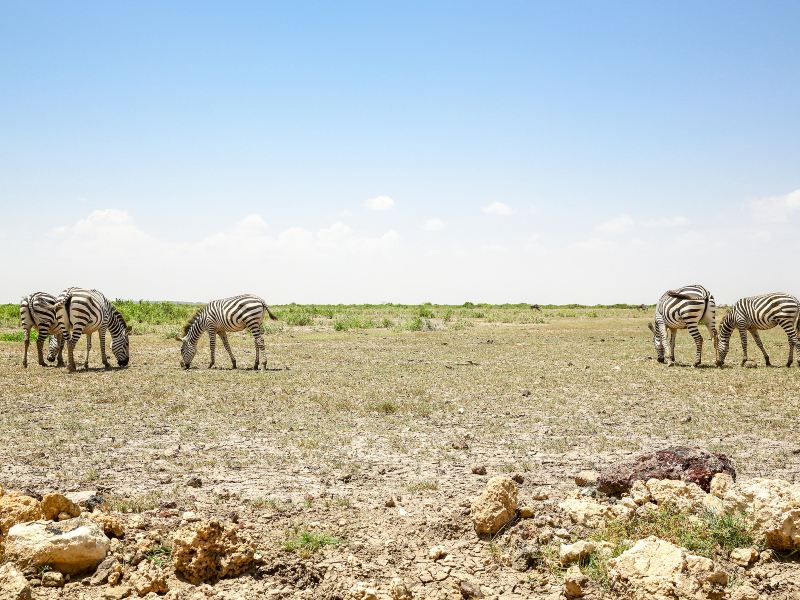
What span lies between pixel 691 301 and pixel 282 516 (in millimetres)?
17066

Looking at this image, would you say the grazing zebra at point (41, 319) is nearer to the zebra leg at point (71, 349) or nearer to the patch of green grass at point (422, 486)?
the zebra leg at point (71, 349)

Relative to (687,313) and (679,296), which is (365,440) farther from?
(679,296)

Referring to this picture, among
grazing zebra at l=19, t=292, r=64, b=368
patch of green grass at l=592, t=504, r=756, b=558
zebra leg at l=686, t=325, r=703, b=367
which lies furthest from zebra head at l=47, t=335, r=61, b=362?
zebra leg at l=686, t=325, r=703, b=367

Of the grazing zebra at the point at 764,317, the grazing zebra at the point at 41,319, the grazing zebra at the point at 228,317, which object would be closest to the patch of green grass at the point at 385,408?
the grazing zebra at the point at 228,317

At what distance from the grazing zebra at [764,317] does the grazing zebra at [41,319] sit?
1991 cm

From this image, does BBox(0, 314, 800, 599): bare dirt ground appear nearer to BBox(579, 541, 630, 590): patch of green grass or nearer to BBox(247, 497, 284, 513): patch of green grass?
BBox(247, 497, 284, 513): patch of green grass

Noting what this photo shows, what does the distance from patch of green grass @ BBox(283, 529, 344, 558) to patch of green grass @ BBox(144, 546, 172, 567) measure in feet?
3.25

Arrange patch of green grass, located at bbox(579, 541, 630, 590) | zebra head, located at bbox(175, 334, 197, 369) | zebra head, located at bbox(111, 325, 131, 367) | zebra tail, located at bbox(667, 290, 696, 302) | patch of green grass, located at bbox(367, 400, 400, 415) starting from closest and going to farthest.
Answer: patch of green grass, located at bbox(579, 541, 630, 590) → patch of green grass, located at bbox(367, 400, 400, 415) → zebra head, located at bbox(175, 334, 197, 369) → zebra head, located at bbox(111, 325, 131, 367) → zebra tail, located at bbox(667, 290, 696, 302)

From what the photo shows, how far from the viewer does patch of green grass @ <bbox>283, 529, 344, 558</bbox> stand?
560 cm

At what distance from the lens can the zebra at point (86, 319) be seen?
18.1 meters

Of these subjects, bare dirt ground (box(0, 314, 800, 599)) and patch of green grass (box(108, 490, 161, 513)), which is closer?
bare dirt ground (box(0, 314, 800, 599))

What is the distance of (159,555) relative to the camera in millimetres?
5578

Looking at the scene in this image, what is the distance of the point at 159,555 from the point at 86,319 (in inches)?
579

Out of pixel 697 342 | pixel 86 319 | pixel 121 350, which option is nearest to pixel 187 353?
pixel 121 350
